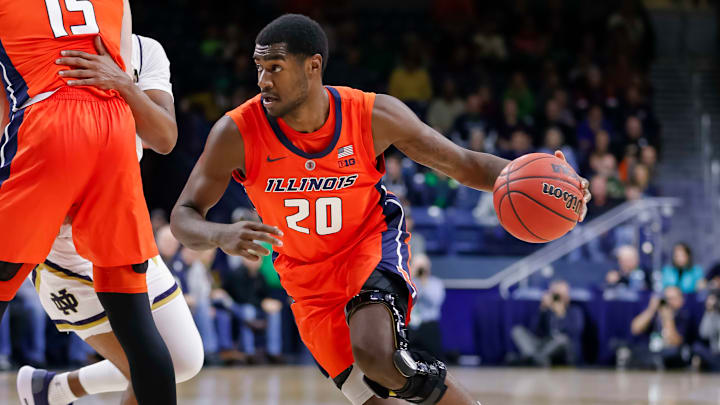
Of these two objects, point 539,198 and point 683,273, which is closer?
point 539,198

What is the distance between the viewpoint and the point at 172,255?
9141 millimetres

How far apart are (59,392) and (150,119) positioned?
1.65 m

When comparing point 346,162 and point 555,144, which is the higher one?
point 346,162

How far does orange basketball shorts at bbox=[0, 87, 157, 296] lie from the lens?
2887 mm

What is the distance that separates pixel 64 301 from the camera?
376cm

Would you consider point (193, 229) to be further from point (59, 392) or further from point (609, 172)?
point (609, 172)

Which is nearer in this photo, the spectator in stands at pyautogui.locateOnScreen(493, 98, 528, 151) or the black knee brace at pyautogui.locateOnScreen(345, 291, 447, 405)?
the black knee brace at pyautogui.locateOnScreen(345, 291, 447, 405)

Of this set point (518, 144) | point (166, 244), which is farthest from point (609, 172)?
point (166, 244)

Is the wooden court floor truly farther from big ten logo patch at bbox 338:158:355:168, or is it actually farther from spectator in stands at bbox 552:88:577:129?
spectator in stands at bbox 552:88:577:129

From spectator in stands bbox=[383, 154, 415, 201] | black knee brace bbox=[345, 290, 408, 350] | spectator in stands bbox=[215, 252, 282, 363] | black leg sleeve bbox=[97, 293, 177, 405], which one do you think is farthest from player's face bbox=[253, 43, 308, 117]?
spectator in stands bbox=[383, 154, 415, 201]

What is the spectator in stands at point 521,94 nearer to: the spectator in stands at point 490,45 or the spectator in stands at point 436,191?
the spectator in stands at point 490,45

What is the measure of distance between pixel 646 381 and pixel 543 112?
5.80 metres

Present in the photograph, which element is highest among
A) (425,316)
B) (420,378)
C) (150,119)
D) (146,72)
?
(146,72)

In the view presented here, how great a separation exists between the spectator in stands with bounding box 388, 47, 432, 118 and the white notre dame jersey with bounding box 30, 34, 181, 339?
31.2 feet
